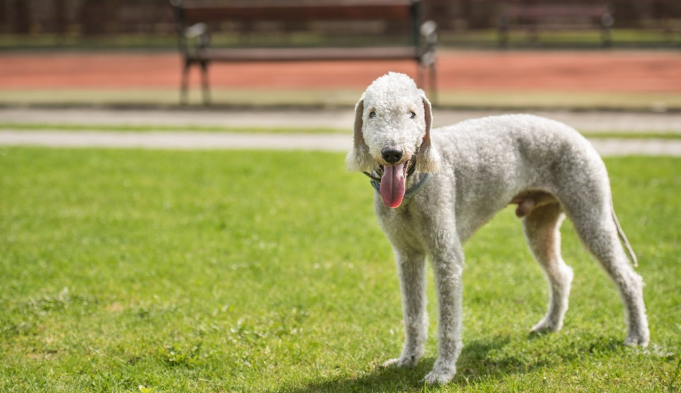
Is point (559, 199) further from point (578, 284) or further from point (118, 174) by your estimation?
point (118, 174)

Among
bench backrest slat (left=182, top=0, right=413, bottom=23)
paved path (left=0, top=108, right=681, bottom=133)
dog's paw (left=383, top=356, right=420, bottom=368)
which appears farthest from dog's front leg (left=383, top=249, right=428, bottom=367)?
bench backrest slat (left=182, top=0, right=413, bottom=23)

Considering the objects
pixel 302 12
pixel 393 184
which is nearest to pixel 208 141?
pixel 302 12

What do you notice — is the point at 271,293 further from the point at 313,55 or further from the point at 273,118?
the point at 313,55

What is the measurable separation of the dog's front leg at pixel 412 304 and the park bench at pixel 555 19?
65.9 feet

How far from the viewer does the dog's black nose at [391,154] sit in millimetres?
3555

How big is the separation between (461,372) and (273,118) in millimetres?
8678

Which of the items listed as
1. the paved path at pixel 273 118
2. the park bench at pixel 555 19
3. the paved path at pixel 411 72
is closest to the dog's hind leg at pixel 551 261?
the paved path at pixel 273 118

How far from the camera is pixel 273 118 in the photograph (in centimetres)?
1255

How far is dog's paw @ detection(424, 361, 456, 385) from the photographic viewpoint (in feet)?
13.5

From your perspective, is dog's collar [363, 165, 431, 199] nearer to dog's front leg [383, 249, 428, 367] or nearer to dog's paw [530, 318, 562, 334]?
dog's front leg [383, 249, 428, 367]

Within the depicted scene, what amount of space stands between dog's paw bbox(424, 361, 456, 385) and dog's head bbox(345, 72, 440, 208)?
0.98 metres

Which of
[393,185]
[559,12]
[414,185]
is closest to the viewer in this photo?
[393,185]

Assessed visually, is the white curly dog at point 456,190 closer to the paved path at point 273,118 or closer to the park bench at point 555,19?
the paved path at point 273,118

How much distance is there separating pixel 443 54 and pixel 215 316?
→ 19019 millimetres
